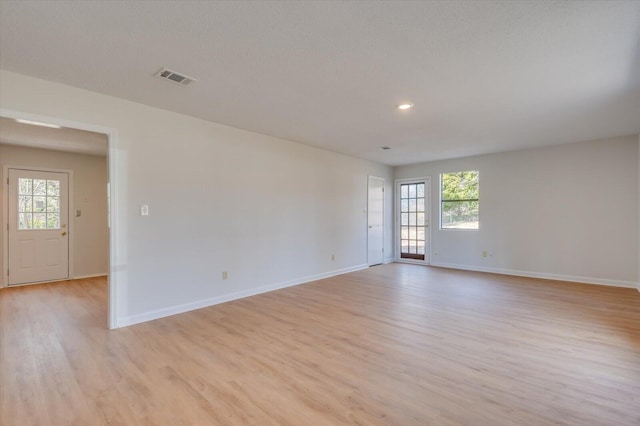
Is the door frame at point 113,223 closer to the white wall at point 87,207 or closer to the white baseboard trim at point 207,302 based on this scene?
the white baseboard trim at point 207,302

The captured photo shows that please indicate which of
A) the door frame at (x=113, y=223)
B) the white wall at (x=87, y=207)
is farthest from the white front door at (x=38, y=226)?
the door frame at (x=113, y=223)

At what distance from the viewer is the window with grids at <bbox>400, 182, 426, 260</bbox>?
7.79 meters

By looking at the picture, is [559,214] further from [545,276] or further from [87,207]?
[87,207]

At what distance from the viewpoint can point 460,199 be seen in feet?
23.4

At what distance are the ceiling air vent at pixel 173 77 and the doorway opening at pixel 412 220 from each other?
6042 millimetres

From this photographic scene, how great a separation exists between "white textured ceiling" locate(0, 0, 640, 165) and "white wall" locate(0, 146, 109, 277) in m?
3.86

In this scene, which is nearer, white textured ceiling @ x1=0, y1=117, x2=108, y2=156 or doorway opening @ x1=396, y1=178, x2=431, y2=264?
white textured ceiling @ x1=0, y1=117, x2=108, y2=156

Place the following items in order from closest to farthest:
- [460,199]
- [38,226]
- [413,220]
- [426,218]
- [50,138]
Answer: [50,138]
[38,226]
[460,199]
[426,218]
[413,220]

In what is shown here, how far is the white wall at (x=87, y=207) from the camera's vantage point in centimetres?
605

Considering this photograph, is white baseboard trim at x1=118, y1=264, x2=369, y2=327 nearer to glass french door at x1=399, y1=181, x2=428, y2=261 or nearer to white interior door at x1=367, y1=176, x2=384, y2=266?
white interior door at x1=367, y1=176, x2=384, y2=266

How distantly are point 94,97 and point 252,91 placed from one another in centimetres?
173

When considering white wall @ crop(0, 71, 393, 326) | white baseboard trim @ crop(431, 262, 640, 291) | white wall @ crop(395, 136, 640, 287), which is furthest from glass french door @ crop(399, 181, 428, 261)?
white wall @ crop(0, 71, 393, 326)

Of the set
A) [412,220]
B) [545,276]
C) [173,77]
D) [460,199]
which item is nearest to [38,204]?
[173,77]

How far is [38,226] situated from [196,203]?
3.96 m
